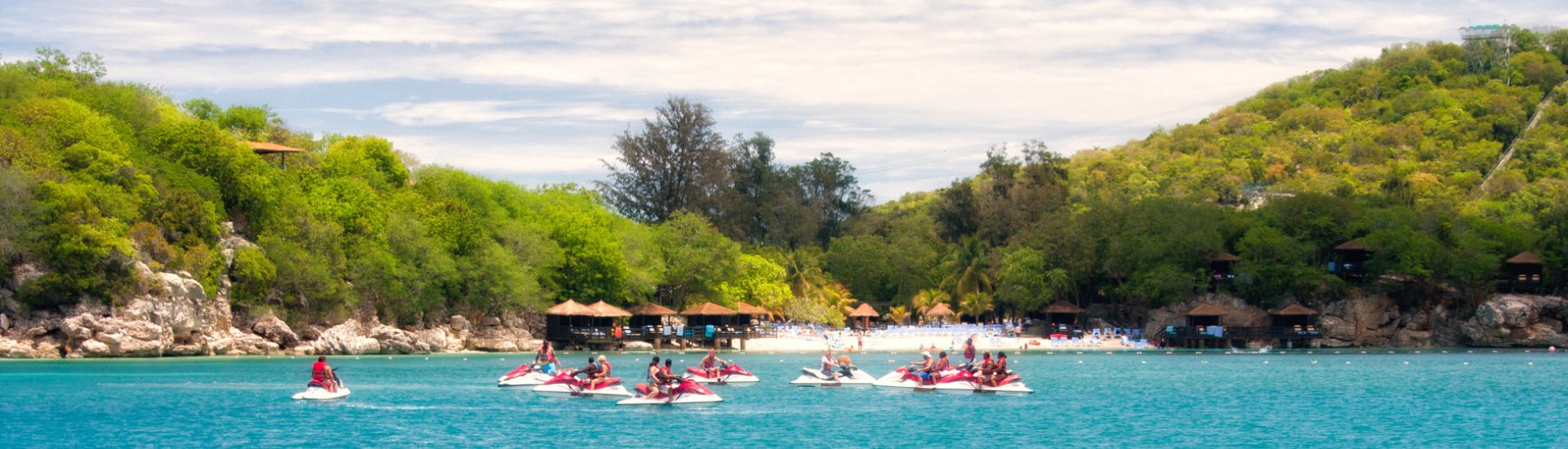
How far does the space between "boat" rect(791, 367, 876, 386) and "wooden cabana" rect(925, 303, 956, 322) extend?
4024 centimetres

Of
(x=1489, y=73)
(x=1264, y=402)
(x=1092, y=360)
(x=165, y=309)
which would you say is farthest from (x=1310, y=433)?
(x=1489, y=73)

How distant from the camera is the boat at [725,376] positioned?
124ft

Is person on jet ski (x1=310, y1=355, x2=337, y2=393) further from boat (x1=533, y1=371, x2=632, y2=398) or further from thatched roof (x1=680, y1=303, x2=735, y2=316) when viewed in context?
thatched roof (x1=680, y1=303, x2=735, y2=316)

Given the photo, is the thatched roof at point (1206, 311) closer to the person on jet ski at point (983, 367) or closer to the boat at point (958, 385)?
the boat at point (958, 385)

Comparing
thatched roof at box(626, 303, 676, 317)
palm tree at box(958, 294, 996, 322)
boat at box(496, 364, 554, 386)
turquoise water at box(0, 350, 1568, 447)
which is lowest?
turquoise water at box(0, 350, 1568, 447)

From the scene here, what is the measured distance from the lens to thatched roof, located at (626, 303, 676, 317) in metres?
63.3

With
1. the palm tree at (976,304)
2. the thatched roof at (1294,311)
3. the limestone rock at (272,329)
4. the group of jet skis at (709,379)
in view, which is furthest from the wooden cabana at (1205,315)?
the limestone rock at (272,329)

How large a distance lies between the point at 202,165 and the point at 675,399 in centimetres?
3067

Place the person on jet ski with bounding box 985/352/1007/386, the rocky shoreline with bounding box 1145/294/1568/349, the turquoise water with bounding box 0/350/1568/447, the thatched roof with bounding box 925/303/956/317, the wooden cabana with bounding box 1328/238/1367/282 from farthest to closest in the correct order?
1. the thatched roof with bounding box 925/303/956/317
2. the wooden cabana with bounding box 1328/238/1367/282
3. the rocky shoreline with bounding box 1145/294/1568/349
4. the person on jet ski with bounding box 985/352/1007/386
5. the turquoise water with bounding box 0/350/1568/447

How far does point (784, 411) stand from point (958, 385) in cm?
705

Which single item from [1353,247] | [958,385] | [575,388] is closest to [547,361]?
[575,388]

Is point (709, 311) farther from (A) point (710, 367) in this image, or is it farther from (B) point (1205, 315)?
(A) point (710, 367)

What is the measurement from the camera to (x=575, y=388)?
1358 inches

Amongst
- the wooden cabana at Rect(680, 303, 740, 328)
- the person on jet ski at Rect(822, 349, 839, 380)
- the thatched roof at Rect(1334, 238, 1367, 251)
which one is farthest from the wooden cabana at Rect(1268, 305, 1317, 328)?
the person on jet ski at Rect(822, 349, 839, 380)
